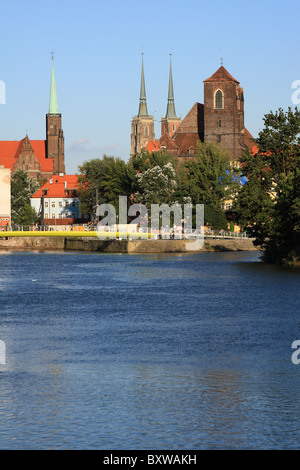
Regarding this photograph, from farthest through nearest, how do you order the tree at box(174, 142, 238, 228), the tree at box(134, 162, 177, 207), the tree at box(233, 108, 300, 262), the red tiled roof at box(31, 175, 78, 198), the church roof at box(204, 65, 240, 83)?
1. the red tiled roof at box(31, 175, 78, 198)
2. the church roof at box(204, 65, 240, 83)
3. the tree at box(134, 162, 177, 207)
4. the tree at box(174, 142, 238, 228)
5. the tree at box(233, 108, 300, 262)

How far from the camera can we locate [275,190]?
82.1 meters

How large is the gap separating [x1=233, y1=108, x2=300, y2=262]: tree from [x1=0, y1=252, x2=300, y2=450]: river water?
67.2ft

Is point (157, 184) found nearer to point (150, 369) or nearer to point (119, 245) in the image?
point (119, 245)

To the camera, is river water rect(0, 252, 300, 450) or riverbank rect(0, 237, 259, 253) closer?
river water rect(0, 252, 300, 450)

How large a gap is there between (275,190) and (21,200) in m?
86.6

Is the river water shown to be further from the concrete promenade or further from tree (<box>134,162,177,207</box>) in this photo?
tree (<box>134,162,177,207</box>)

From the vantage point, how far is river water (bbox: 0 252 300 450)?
64.0ft

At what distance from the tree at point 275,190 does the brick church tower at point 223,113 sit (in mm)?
71678

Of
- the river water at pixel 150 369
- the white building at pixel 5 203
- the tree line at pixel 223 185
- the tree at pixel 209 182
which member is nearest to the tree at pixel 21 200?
the tree line at pixel 223 185

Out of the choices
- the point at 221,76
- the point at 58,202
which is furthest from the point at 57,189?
the point at 221,76

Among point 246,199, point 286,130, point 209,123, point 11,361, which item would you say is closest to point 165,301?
point 11,361

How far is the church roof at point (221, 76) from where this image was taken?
160m

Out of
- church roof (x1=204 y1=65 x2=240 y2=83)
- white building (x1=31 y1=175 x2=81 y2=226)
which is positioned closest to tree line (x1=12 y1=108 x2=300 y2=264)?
white building (x1=31 y1=175 x2=81 y2=226)
